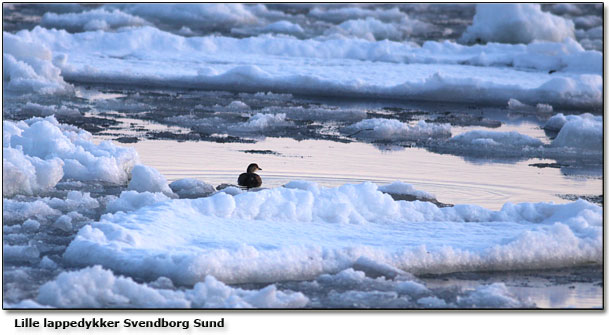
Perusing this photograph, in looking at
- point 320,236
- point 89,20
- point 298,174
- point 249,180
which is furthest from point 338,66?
point 320,236

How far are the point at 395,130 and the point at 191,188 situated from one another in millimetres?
3487

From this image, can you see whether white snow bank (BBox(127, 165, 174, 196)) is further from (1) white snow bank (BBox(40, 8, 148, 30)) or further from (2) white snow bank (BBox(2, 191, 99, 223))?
(1) white snow bank (BBox(40, 8, 148, 30))

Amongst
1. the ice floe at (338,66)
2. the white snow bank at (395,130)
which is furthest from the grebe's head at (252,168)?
the ice floe at (338,66)

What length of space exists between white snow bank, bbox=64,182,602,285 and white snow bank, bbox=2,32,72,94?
641 centimetres

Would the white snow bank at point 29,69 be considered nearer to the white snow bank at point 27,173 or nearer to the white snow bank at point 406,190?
the white snow bank at point 27,173

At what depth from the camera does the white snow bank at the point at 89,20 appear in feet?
67.5

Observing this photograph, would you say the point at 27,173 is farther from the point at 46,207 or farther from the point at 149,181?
the point at 149,181

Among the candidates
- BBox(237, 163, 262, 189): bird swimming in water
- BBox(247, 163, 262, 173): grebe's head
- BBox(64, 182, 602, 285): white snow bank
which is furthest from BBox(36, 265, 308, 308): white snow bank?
BBox(247, 163, 262, 173): grebe's head

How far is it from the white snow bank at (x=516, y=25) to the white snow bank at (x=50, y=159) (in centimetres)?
1244

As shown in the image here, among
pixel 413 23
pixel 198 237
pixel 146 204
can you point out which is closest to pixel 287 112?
pixel 146 204

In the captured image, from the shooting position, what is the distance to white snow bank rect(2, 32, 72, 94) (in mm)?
12516

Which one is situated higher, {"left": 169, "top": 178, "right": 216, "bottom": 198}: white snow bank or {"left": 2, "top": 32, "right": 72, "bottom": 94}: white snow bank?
{"left": 2, "top": 32, "right": 72, "bottom": 94}: white snow bank

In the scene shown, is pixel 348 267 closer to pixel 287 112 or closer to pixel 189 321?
pixel 189 321

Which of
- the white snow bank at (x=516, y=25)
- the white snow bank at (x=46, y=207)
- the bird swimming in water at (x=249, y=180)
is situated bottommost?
the white snow bank at (x=46, y=207)
